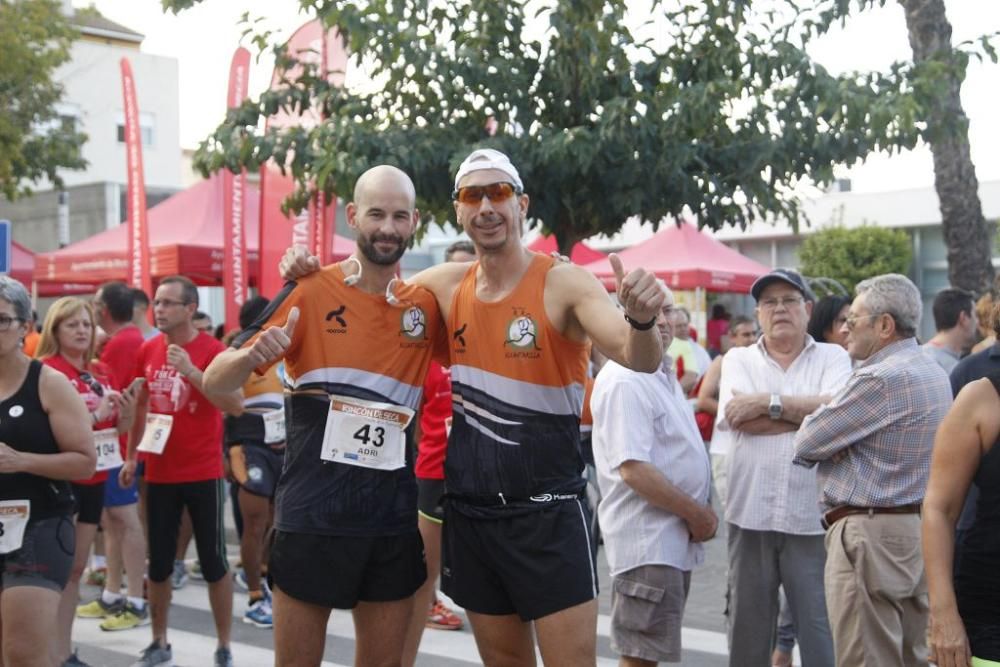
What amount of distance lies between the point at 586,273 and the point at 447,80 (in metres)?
5.78

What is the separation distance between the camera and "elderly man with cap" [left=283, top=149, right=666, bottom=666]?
391 centimetres

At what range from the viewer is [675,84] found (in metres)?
9.61

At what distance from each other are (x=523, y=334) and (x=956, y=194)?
8.76 meters

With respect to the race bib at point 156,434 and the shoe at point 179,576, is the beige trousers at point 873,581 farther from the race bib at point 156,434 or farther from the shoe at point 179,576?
the shoe at point 179,576

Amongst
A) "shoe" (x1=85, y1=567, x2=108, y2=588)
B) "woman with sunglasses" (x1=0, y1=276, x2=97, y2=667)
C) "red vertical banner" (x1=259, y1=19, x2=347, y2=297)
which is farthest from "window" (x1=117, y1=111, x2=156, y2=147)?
"woman with sunglasses" (x1=0, y1=276, x2=97, y2=667)

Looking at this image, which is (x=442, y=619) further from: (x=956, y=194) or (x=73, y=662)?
(x=956, y=194)

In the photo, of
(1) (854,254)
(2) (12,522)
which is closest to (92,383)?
(2) (12,522)

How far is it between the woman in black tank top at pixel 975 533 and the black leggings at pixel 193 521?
4246 millimetres

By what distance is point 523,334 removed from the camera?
3926 millimetres

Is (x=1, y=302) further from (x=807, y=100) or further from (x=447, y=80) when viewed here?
(x=807, y=100)

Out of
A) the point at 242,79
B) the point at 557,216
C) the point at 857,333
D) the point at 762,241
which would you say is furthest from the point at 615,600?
the point at 762,241

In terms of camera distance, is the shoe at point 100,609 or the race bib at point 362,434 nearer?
the race bib at point 362,434

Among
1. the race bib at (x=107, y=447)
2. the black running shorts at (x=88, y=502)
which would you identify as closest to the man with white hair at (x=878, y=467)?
the black running shorts at (x=88, y=502)

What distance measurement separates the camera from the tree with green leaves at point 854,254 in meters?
37.2
